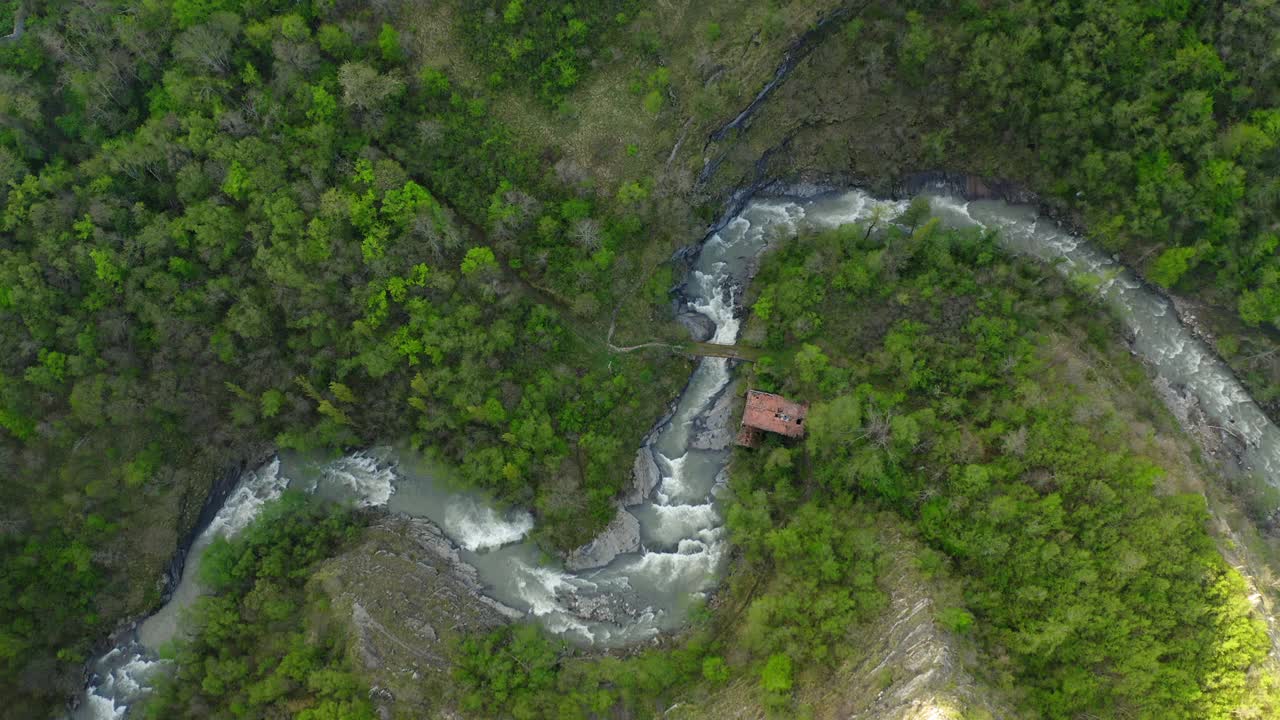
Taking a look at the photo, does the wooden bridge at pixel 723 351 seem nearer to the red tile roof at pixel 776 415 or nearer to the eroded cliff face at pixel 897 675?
the red tile roof at pixel 776 415

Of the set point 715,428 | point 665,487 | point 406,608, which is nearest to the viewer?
point 406,608

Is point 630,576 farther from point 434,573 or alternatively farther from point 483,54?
point 483,54

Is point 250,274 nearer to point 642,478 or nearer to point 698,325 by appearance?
point 642,478

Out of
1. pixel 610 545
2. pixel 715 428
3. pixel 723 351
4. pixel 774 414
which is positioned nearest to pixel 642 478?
pixel 610 545

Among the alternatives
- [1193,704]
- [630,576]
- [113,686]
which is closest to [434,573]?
[630,576]

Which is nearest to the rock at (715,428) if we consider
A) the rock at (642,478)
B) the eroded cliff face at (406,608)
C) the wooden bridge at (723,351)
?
the wooden bridge at (723,351)
